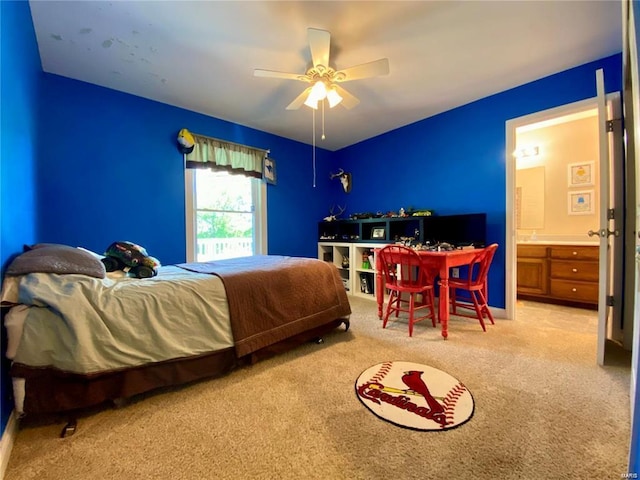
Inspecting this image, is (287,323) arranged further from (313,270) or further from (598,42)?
(598,42)

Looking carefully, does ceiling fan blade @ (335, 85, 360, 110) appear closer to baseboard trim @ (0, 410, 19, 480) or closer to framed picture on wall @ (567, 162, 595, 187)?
baseboard trim @ (0, 410, 19, 480)

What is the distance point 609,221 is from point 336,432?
2.25 meters

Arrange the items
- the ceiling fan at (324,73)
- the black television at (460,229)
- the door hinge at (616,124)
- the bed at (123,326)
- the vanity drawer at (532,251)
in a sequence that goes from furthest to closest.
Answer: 1. the vanity drawer at (532,251)
2. the black television at (460,229)
3. the door hinge at (616,124)
4. the ceiling fan at (324,73)
5. the bed at (123,326)

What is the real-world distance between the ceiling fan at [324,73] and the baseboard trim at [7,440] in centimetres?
245

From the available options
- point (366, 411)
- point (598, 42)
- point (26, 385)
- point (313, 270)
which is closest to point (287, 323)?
point (313, 270)

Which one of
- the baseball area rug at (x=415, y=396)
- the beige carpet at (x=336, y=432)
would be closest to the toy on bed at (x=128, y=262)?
the beige carpet at (x=336, y=432)

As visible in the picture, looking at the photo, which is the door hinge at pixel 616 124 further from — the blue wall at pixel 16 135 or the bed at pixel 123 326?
the blue wall at pixel 16 135

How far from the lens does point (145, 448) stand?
1.20 meters

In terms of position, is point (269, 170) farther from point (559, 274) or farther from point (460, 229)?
point (559, 274)

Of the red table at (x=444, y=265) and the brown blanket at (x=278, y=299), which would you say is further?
the red table at (x=444, y=265)

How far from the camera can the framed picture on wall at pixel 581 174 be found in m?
3.50

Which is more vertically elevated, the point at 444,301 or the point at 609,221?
the point at 609,221

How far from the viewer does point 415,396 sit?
1.54 meters

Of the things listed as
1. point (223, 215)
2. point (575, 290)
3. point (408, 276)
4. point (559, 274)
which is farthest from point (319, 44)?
point (575, 290)
